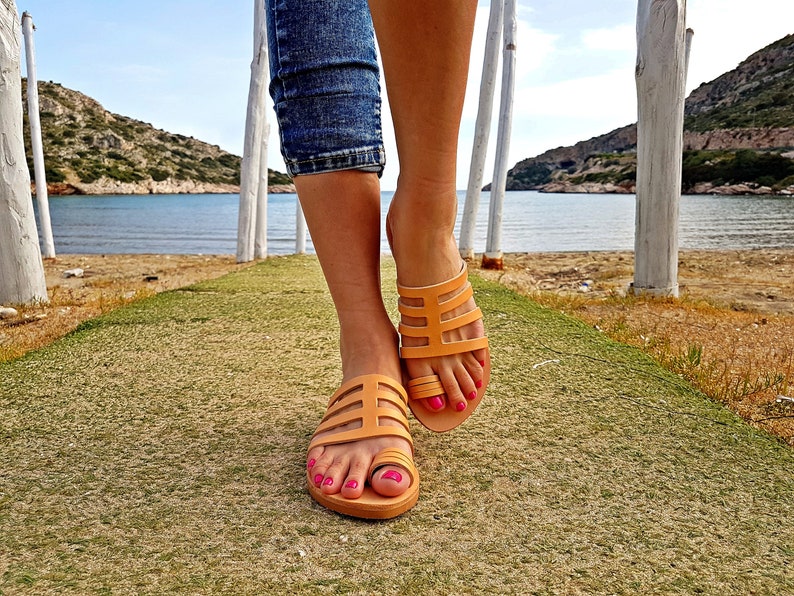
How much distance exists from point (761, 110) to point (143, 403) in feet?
187

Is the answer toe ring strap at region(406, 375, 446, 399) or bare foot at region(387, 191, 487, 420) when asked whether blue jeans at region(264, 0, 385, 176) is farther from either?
toe ring strap at region(406, 375, 446, 399)

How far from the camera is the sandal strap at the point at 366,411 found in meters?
0.99

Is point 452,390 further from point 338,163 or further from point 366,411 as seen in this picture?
point 338,163

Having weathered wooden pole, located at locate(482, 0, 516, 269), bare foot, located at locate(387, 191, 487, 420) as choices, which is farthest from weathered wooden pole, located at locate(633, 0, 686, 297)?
weathered wooden pole, located at locate(482, 0, 516, 269)

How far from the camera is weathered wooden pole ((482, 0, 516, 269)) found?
5965 millimetres

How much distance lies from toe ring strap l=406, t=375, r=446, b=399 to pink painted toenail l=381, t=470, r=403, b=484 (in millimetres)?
200

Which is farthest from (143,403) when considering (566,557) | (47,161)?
(47,161)

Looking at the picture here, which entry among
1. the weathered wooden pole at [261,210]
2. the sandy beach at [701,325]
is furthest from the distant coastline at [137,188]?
the sandy beach at [701,325]

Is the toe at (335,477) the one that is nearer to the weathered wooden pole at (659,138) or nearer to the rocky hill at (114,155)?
the weathered wooden pole at (659,138)

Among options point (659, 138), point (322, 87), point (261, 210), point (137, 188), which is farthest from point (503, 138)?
point (137, 188)

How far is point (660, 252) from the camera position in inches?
127

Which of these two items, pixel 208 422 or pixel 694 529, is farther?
pixel 208 422

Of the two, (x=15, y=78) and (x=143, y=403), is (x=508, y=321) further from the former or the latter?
(x=15, y=78)

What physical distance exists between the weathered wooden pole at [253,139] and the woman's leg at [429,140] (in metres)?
5.74
